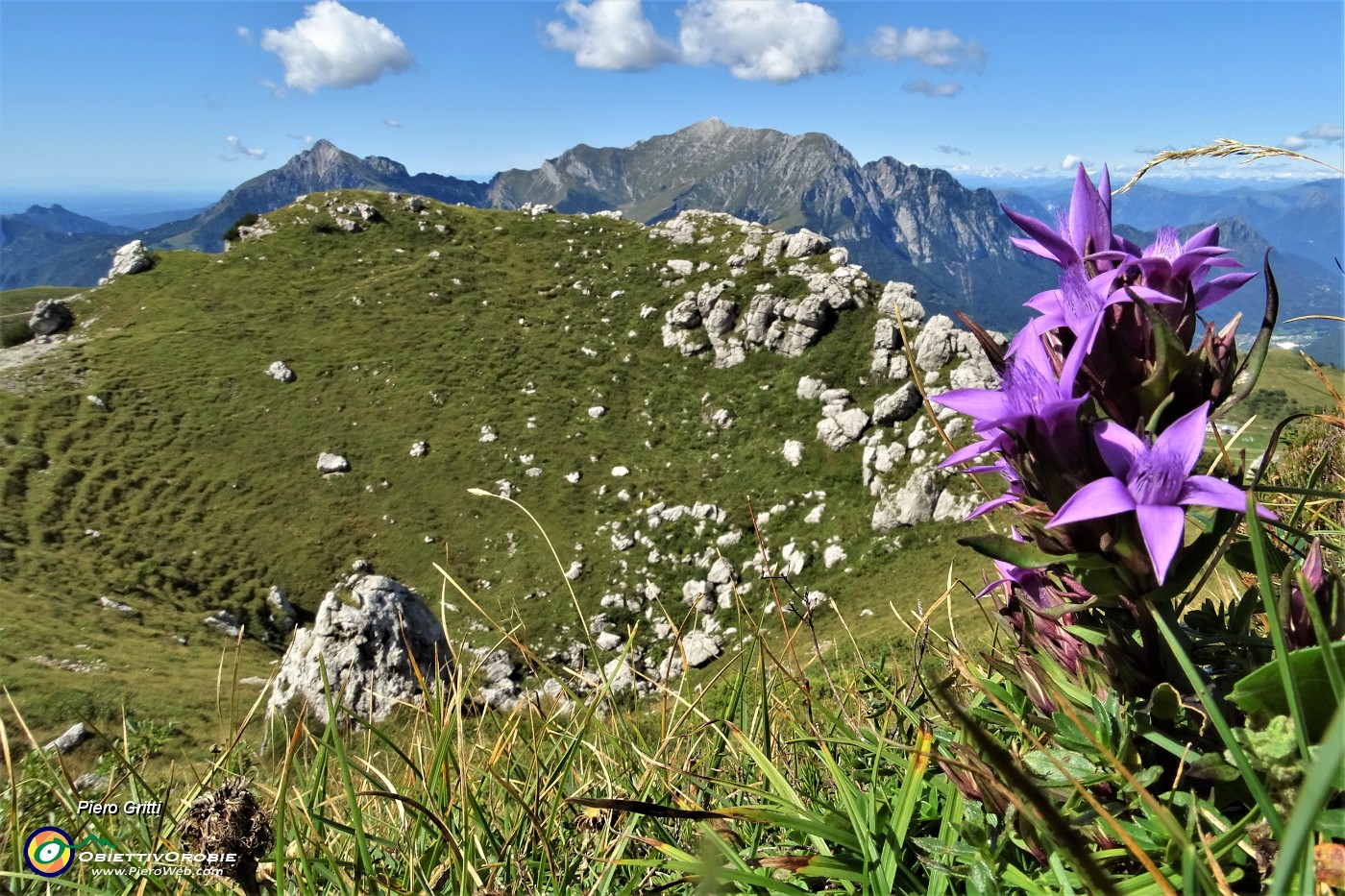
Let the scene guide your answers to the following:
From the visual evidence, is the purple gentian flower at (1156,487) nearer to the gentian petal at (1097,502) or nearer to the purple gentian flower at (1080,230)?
the gentian petal at (1097,502)

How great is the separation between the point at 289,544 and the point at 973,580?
122 ft

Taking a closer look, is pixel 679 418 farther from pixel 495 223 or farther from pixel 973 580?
pixel 495 223

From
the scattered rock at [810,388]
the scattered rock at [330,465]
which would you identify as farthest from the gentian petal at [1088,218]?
the scattered rock at [330,465]

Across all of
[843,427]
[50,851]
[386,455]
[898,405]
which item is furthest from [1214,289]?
[386,455]

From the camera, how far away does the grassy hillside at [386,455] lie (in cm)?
3453

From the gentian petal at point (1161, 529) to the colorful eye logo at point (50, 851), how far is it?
3012mm

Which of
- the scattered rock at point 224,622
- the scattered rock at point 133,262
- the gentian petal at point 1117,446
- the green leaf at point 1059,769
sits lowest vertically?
the scattered rock at point 224,622

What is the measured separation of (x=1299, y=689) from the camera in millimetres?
1267

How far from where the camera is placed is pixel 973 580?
2925 cm

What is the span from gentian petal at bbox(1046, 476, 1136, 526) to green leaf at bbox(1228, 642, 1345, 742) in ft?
1.14

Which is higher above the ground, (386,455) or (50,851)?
(50,851)

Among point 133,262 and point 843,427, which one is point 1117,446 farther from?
point 133,262

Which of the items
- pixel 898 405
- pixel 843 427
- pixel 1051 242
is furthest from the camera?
pixel 843 427

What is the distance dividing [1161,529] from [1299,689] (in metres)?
0.40
